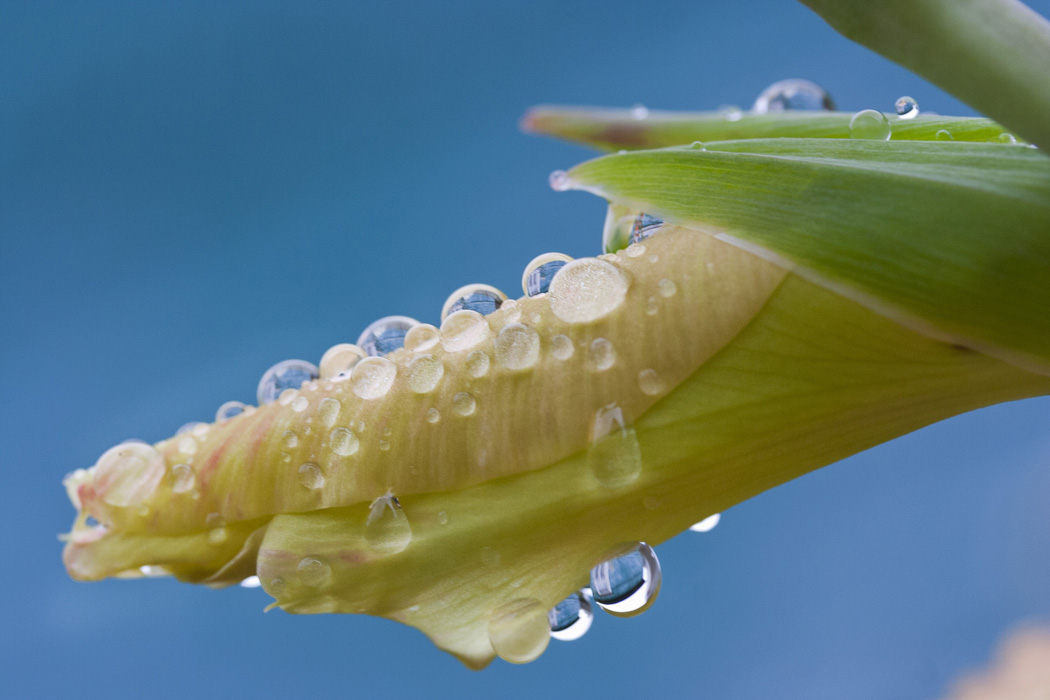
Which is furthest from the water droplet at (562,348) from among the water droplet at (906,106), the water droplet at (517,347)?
the water droplet at (906,106)

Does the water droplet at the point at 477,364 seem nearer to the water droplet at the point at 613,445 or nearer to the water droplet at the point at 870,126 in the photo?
the water droplet at the point at 613,445

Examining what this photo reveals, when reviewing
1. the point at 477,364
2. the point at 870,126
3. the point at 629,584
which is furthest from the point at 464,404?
the point at 870,126

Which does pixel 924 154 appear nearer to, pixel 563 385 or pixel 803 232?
pixel 803 232

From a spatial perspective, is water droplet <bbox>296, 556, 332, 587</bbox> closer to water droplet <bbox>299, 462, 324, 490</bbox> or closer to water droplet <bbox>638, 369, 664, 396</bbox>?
water droplet <bbox>299, 462, 324, 490</bbox>

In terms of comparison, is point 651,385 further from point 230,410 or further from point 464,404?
point 230,410

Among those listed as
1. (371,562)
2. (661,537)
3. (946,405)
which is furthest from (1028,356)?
(371,562)

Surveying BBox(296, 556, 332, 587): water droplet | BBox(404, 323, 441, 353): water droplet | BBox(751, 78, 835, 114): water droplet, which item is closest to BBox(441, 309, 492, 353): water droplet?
BBox(404, 323, 441, 353): water droplet
